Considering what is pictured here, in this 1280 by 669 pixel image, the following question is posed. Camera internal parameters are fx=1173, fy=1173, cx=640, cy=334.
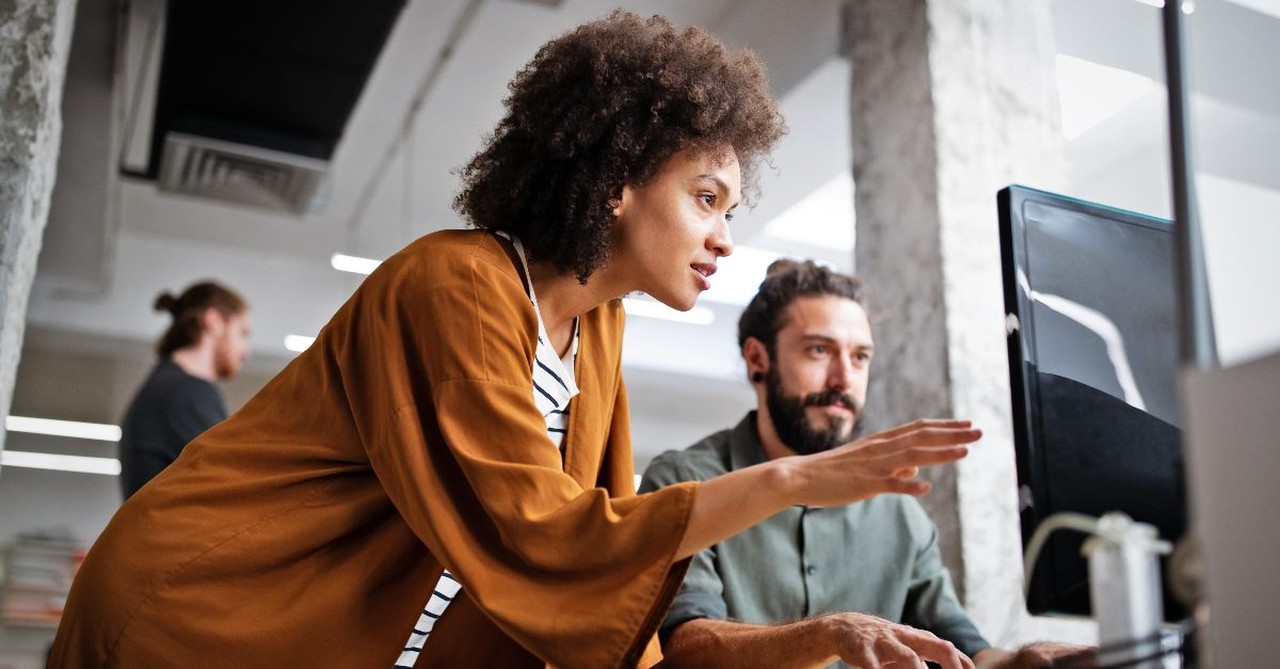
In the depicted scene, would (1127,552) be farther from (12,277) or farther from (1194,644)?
(12,277)

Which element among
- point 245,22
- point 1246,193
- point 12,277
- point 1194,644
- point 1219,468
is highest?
point 245,22

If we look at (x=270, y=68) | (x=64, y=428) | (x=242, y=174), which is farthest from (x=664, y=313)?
(x=64, y=428)

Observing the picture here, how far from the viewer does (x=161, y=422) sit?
3.10m

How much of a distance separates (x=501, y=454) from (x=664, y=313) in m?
6.71

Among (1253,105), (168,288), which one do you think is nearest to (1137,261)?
(1253,105)

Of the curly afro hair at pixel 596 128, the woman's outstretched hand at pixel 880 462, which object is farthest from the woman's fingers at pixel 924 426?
the curly afro hair at pixel 596 128

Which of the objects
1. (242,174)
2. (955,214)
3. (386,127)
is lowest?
(955,214)

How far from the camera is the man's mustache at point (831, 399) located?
215 cm

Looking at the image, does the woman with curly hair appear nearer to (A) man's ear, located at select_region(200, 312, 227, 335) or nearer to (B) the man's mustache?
(B) the man's mustache

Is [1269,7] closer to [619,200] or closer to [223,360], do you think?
[619,200]

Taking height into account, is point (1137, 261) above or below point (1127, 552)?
above

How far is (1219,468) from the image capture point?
71 cm

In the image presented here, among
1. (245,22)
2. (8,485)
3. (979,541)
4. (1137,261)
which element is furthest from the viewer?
(8,485)

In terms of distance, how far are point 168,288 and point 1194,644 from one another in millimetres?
7369
